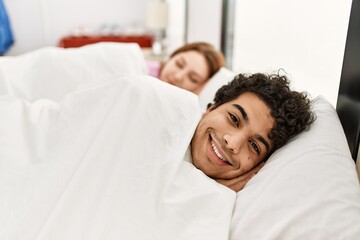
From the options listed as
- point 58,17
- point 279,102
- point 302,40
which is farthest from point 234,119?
point 58,17

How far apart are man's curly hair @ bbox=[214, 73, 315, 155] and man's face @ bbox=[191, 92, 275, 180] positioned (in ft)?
0.07

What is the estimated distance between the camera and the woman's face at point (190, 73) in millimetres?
2014

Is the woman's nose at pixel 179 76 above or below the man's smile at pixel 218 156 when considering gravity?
below

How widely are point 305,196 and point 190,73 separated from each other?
1.39m

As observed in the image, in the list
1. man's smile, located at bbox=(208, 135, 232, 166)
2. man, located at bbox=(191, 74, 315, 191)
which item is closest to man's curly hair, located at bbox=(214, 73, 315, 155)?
man, located at bbox=(191, 74, 315, 191)

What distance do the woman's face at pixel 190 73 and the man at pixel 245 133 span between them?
97cm

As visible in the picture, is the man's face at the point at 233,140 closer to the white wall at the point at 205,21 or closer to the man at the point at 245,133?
the man at the point at 245,133

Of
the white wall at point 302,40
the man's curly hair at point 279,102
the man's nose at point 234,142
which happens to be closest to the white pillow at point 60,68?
the white wall at point 302,40

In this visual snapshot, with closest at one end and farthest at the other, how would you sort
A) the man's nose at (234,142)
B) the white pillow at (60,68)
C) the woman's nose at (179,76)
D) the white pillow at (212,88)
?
1. the man's nose at (234,142)
2. the white pillow at (60,68)
3. the white pillow at (212,88)
4. the woman's nose at (179,76)

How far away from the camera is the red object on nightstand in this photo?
372 cm

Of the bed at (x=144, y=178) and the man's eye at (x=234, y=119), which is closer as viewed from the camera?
the bed at (x=144, y=178)

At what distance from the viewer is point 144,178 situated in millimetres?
815

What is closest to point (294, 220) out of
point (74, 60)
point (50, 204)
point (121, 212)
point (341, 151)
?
point (341, 151)

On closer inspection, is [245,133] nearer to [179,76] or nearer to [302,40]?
[302,40]
